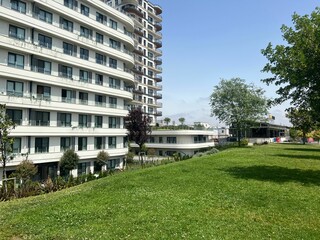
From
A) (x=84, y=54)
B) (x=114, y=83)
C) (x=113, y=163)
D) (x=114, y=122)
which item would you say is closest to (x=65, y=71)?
(x=84, y=54)

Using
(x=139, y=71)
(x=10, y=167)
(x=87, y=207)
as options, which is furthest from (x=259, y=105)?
(x=87, y=207)

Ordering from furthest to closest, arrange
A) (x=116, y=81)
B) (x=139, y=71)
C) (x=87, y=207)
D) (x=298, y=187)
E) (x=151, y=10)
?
(x=151, y=10) < (x=139, y=71) < (x=116, y=81) < (x=298, y=187) < (x=87, y=207)

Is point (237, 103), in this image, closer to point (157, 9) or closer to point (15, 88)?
point (15, 88)

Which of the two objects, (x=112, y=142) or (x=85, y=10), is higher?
(x=85, y=10)

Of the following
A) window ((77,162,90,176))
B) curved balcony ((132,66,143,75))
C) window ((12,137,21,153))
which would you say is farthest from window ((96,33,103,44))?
curved balcony ((132,66,143,75))

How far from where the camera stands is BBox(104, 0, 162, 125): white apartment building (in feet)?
295

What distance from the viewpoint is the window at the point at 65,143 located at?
42188mm

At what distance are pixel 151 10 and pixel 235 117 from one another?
6048 centimetres

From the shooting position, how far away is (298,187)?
1628 cm

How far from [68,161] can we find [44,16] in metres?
21.2

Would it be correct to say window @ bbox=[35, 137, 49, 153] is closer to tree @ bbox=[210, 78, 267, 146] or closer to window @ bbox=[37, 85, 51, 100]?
window @ bbox=[37, 85, 51, 100]

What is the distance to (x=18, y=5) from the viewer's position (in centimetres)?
3694

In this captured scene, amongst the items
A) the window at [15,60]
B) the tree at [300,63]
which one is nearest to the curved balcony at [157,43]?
the window at [15,60]

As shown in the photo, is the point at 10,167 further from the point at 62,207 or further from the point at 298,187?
the point at 298,187
